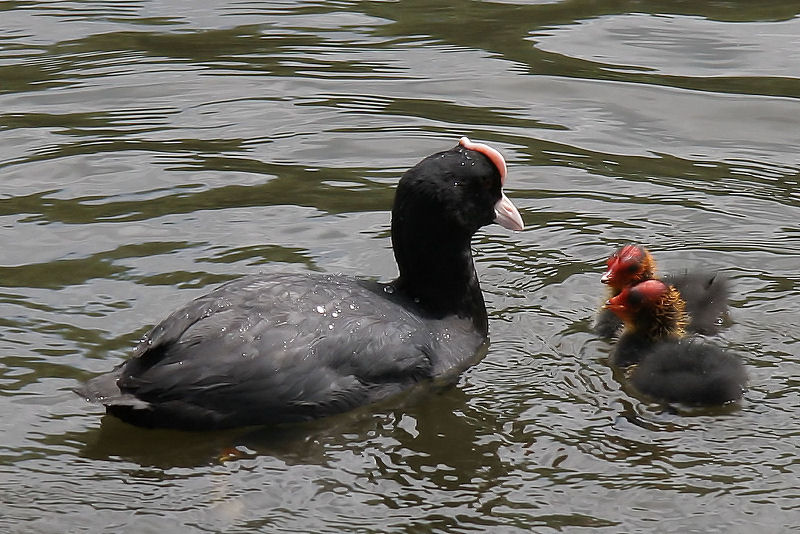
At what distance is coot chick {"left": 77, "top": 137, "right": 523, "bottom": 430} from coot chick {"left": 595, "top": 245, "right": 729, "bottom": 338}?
525 millimetres

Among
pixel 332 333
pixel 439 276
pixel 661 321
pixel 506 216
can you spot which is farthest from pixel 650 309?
pixel 332 333

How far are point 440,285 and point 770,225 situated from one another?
7.18 feet

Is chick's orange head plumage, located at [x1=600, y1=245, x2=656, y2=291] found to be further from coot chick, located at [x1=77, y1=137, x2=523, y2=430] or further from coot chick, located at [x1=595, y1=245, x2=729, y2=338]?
coot chick, located at [x1=77, y1=137, x2=523, y2=430]

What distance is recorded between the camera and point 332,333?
603 centimetres

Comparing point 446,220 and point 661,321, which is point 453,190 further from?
point 661,321

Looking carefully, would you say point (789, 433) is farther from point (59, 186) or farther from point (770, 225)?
point (59, 186)

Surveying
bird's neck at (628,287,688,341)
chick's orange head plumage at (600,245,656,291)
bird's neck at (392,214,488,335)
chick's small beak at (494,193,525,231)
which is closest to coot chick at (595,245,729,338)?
chick's orange head plumage at (600,245,656,291)


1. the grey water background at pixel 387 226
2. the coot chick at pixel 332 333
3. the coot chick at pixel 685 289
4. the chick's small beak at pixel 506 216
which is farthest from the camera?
the chick's small beak at pixel 506 216

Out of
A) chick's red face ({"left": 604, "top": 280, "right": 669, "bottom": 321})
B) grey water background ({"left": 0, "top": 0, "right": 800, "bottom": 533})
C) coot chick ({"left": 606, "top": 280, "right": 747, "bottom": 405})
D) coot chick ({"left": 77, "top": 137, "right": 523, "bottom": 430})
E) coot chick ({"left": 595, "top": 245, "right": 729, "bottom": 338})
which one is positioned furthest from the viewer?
coot chick ({"left": 595, "top": 245, "right": 729, "bottom": 338})

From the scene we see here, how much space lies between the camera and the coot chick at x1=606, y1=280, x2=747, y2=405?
6.01 metres

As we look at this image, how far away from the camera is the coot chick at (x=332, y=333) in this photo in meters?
5.71

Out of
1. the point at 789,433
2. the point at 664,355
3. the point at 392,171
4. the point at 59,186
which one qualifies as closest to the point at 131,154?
the point at 59,186

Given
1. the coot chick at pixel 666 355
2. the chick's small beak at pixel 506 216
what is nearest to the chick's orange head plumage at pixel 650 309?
the coot chick at pixel 666 355

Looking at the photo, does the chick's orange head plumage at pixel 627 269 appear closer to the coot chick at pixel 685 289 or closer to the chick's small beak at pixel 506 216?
the coot chick at pixel 685 289
